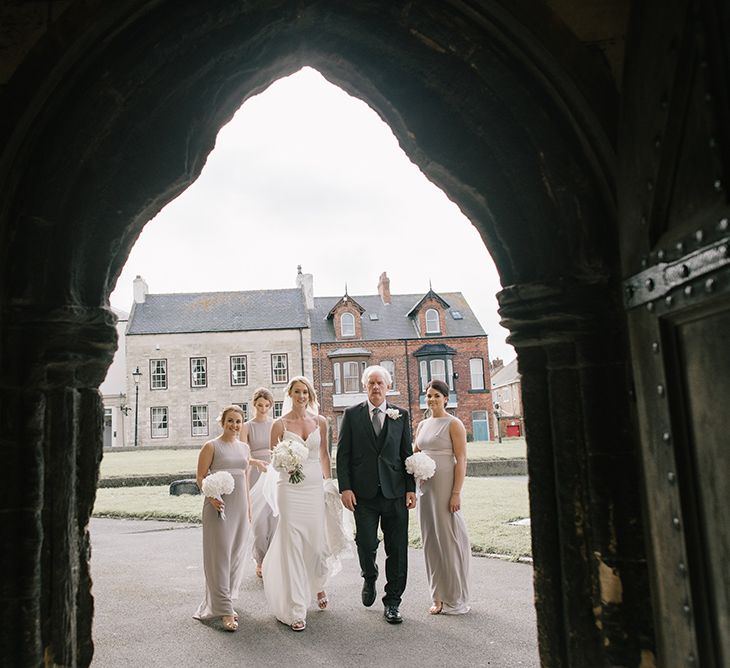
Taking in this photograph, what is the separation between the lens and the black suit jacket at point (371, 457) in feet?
15.7

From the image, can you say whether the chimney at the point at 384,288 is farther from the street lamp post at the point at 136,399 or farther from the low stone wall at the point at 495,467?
the low stone wall at the point at 495,467

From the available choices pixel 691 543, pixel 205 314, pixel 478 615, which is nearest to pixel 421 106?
pixel 691 543

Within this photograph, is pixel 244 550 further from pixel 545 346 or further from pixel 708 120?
pixel 708 120

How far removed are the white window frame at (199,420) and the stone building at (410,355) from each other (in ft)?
21.0

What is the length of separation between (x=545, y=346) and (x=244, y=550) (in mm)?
3601

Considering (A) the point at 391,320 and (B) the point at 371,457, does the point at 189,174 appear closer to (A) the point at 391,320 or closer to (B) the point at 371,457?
(B) the point at 371,457

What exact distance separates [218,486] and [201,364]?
29.7 metres

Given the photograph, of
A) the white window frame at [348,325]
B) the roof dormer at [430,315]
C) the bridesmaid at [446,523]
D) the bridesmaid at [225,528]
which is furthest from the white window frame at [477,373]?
the bridesmaid at [225,528]

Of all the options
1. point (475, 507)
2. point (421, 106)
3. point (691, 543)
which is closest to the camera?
point (691, 543)

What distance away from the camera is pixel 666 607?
198cm

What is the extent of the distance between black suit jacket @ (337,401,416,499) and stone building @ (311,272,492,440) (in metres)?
26.1

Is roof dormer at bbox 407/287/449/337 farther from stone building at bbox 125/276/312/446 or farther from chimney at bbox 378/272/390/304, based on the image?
stone building at bbox 125/276/312/446

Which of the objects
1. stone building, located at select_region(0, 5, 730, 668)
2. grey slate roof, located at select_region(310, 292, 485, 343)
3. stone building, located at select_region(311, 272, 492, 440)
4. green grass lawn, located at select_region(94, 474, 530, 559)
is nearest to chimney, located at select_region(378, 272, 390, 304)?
grey slate roof, located at select_region(310, 292, 485, 343)

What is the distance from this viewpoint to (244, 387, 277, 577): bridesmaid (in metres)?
6.12
